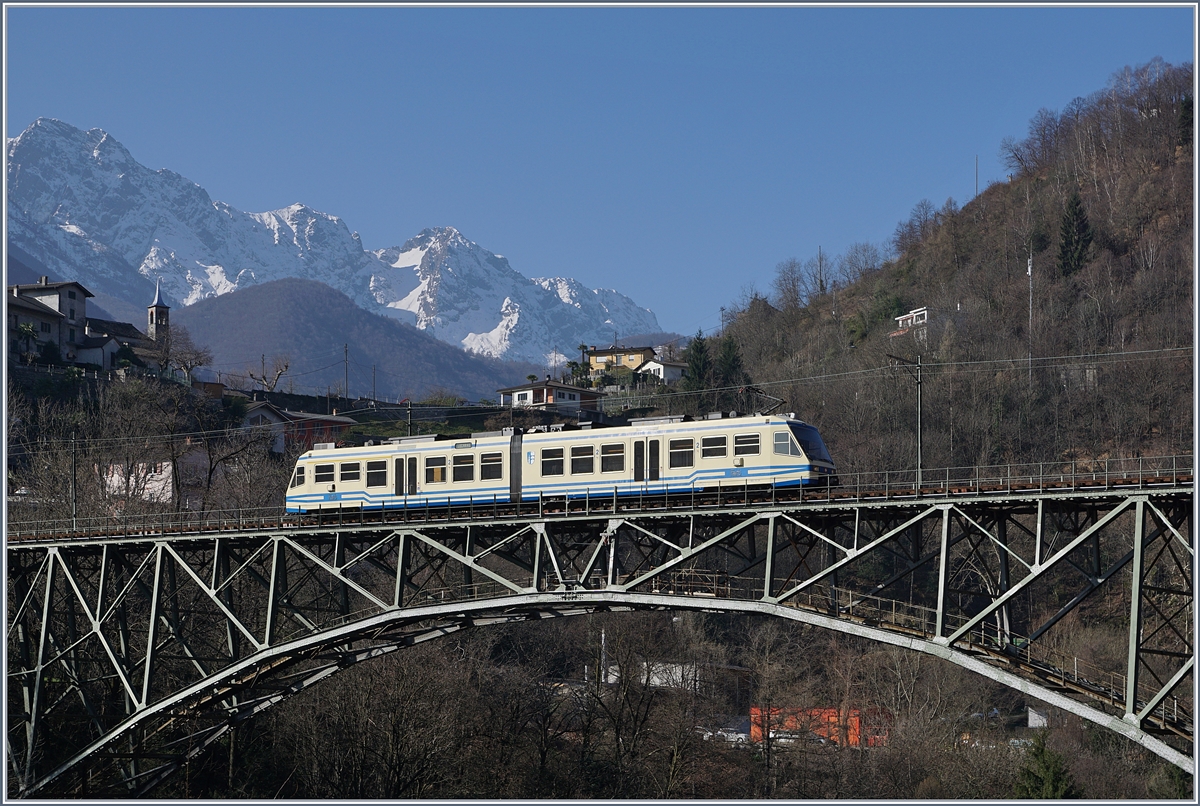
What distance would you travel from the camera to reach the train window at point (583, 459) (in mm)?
37938

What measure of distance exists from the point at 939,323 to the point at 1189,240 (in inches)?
1043

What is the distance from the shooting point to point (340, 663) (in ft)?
131

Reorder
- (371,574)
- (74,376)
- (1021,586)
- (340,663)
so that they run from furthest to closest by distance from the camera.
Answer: (74,376)
(371,574)
(340,663)
(1021,586)

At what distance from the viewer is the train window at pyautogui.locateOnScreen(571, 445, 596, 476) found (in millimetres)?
37938

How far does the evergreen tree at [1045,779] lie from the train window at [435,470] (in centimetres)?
2310

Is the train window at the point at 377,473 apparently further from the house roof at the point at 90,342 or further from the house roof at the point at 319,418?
the house roof at the point at 90,342

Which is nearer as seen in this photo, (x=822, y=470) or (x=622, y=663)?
(x=822, y=470)

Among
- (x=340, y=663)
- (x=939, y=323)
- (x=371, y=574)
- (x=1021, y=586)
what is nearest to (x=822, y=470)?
(x=1021, y=586)

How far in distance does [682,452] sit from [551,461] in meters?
4.20

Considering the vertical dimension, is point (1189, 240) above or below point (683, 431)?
above

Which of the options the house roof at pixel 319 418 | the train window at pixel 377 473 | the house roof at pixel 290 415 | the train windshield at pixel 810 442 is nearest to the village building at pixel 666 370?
the house roof at pixel 290 415

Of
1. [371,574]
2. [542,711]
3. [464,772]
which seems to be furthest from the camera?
[371,574]

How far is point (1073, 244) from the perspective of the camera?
119m

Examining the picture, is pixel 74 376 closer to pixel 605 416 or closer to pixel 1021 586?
pixel 605 416
